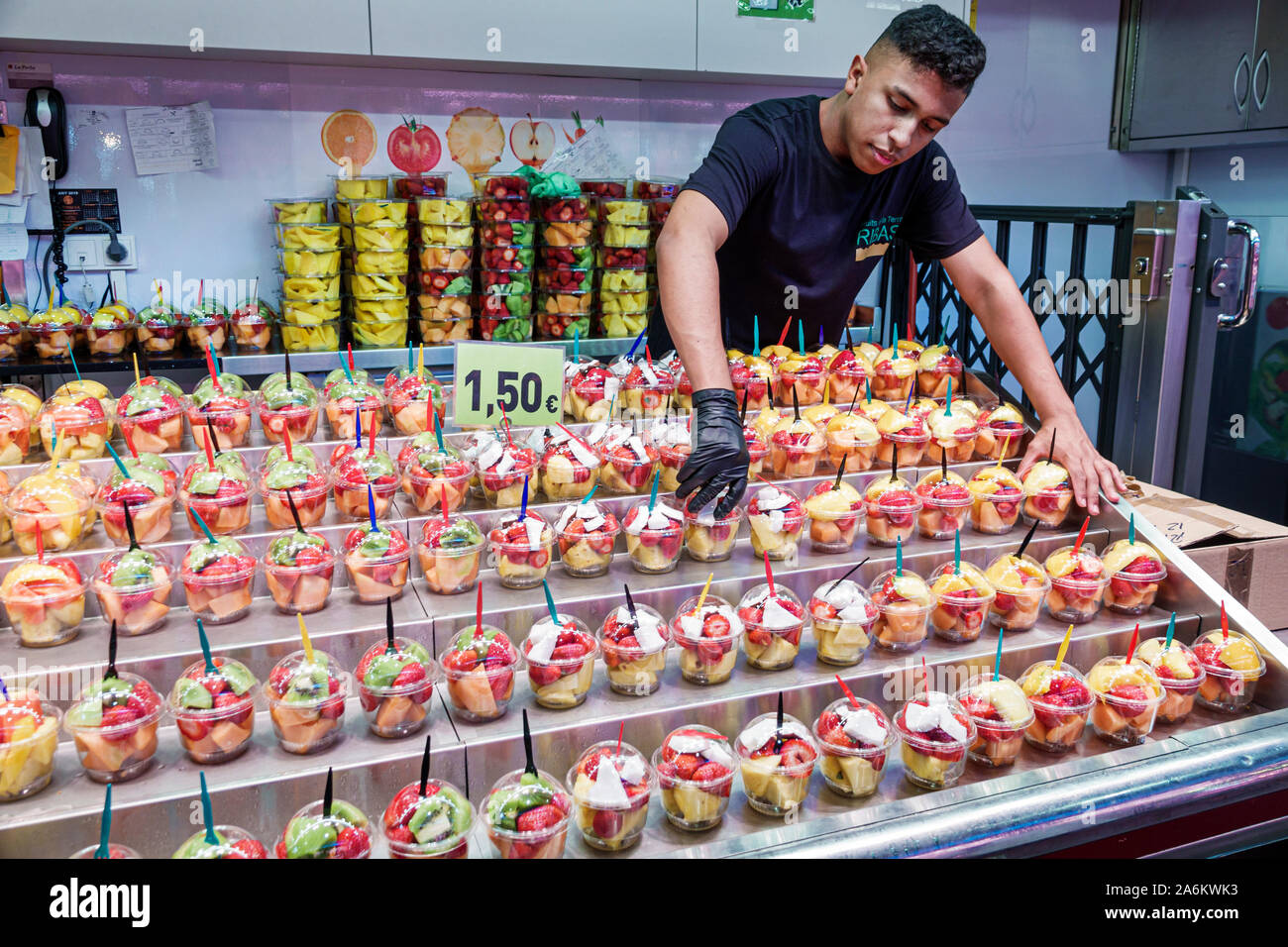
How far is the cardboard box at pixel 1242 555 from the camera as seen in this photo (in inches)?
88.2

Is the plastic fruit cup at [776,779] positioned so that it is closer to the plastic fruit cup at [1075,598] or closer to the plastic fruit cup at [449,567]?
the plastic fruit cup at [449,567]

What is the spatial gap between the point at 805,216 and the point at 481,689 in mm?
1530

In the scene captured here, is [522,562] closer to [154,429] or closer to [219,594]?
[219,594]

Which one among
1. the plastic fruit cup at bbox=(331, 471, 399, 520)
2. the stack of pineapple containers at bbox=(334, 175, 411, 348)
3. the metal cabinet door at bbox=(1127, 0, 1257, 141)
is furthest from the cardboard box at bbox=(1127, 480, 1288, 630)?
the metal cabinet door at bbox=(1127, 0, 1257, 141)

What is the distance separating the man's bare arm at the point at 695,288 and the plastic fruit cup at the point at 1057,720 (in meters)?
0.74

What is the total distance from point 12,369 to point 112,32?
3.75 feet

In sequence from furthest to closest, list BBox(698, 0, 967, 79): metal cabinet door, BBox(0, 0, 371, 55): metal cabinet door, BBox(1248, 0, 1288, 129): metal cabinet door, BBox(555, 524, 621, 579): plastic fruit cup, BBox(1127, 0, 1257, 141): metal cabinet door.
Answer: BBox(1127, 0, 1257, 141): metal cabinet door, BBox(1248, 0, 1288, 129): metal cabinet door, BBox(698, 0, 967, 79): metal cabinet door, BBox(0, 0, 371, 55): metal cabinet door, BBox(555, 524, 621, 579): plastic fruit cup

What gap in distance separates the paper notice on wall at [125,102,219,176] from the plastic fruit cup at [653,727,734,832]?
335 centimetres

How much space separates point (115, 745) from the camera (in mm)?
1308

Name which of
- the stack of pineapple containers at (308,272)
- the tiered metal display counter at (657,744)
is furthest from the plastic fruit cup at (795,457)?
the stack of pineapple containers at (308,272)

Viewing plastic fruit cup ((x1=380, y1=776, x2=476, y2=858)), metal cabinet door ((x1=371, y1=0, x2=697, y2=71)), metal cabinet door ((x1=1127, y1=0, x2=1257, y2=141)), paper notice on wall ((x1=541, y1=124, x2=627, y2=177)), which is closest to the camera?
plastic fruit cup ((x1=380, y1=776, x2=476, y2=858))

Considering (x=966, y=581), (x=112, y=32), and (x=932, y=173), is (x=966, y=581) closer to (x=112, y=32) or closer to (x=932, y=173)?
(x=932, y=173)

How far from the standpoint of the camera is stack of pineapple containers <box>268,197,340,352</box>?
3350 mm

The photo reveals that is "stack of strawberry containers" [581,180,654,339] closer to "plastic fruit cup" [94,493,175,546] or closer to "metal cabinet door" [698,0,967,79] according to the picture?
"metal cabinet door" [698,0,967,79]
